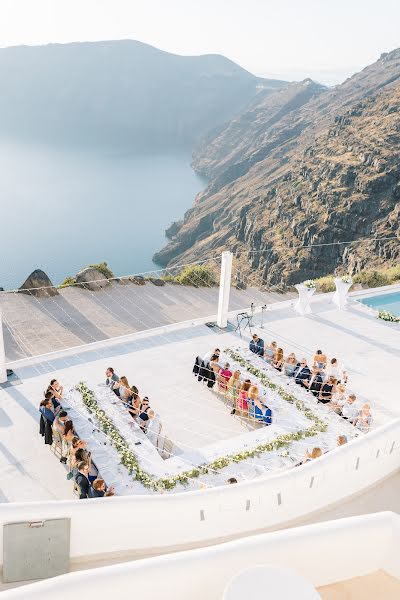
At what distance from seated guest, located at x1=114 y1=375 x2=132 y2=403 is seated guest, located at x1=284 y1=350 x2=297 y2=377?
9.44 feet

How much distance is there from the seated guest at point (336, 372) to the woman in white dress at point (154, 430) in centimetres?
331

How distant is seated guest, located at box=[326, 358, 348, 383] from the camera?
9398 millimetres

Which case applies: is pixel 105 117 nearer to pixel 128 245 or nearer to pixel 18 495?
pixel 128 245

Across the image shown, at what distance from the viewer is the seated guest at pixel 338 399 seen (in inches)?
342

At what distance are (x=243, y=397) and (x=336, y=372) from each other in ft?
6.80

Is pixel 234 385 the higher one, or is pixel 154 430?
pixel 234 385

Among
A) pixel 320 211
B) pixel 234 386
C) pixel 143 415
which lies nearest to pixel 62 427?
pixel 143 415

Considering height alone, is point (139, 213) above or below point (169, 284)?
below

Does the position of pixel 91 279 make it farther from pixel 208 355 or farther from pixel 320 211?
pixel 320 211

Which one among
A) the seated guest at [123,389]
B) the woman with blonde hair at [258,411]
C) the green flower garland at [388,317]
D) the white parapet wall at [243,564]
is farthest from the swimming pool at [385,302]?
the white parapet wall at [243,564]

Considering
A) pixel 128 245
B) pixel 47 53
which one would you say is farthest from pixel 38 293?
pixel 47 53

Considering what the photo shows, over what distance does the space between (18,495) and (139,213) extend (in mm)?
92943

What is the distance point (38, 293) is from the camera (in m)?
20.6

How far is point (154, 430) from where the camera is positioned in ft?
25.8
